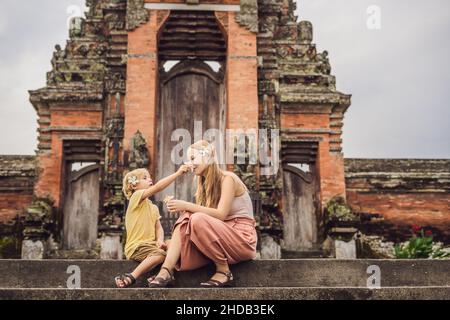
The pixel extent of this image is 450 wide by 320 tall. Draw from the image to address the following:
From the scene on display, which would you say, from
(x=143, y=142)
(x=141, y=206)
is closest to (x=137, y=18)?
(x=143, y=142)

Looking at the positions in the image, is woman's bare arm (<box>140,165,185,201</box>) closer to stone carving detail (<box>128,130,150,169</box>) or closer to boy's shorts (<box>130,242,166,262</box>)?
boy's shorts (<box>130,242,166,262</box>)

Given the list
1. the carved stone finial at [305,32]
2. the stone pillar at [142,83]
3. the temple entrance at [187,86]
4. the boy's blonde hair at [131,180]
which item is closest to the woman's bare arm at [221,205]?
the boy's blonde hair at [131,180]

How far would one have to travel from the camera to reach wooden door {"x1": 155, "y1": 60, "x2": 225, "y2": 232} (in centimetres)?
1517

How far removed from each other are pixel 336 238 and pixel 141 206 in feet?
29.7

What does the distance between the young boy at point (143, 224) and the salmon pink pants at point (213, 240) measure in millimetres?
321

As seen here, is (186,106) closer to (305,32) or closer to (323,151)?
(323,151)

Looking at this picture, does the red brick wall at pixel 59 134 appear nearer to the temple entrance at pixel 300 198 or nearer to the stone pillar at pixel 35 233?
the stone pillar at pixel 35 233

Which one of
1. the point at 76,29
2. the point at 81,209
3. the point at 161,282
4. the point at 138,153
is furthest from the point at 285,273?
the point at 76,29

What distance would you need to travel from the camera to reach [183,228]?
19.4 feet

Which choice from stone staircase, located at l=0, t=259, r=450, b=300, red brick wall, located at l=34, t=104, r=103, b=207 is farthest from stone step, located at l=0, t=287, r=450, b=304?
red brick wall, located at l=34, t=104, r=103, b=207

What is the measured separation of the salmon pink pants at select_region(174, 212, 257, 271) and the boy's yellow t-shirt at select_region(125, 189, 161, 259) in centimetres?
56

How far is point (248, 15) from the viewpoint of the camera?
1480 centimetres

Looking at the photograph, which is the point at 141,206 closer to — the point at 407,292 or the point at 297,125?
the point at 407,292
